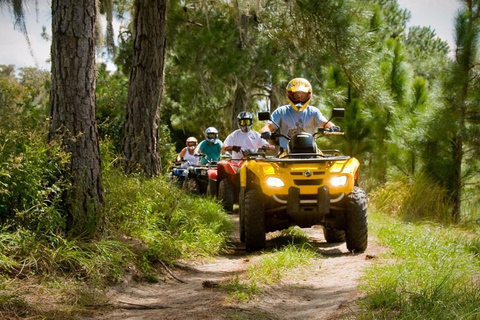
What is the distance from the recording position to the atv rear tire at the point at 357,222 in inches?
253

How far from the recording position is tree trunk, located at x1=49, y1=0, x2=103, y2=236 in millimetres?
5465

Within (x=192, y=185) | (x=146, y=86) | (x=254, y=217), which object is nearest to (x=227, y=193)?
(x=192, y=185)

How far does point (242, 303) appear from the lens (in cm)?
447

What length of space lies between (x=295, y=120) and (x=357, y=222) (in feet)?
5.39

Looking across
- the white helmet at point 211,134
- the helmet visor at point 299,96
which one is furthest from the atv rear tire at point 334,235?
the white helmet at point 211,134

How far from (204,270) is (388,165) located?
6900mm

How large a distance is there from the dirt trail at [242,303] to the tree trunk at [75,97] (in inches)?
38.5

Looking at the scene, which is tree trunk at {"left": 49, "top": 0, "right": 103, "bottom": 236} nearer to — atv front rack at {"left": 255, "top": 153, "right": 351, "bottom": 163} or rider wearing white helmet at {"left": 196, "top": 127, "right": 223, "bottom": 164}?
atv front rack at {"left": 255, "top": 153, "right": 351, "bottom": 163}

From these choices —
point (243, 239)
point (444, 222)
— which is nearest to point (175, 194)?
point (243, 239)

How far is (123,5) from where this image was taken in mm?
12016

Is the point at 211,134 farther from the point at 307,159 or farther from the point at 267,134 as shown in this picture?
the point at 307,159

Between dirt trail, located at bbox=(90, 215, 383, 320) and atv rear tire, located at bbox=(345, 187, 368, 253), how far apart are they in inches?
6.4

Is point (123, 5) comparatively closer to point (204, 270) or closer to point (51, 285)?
point (204, 270)

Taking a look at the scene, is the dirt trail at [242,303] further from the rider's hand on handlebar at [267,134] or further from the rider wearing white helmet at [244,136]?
the rider wearing white helmet at [244,136]
